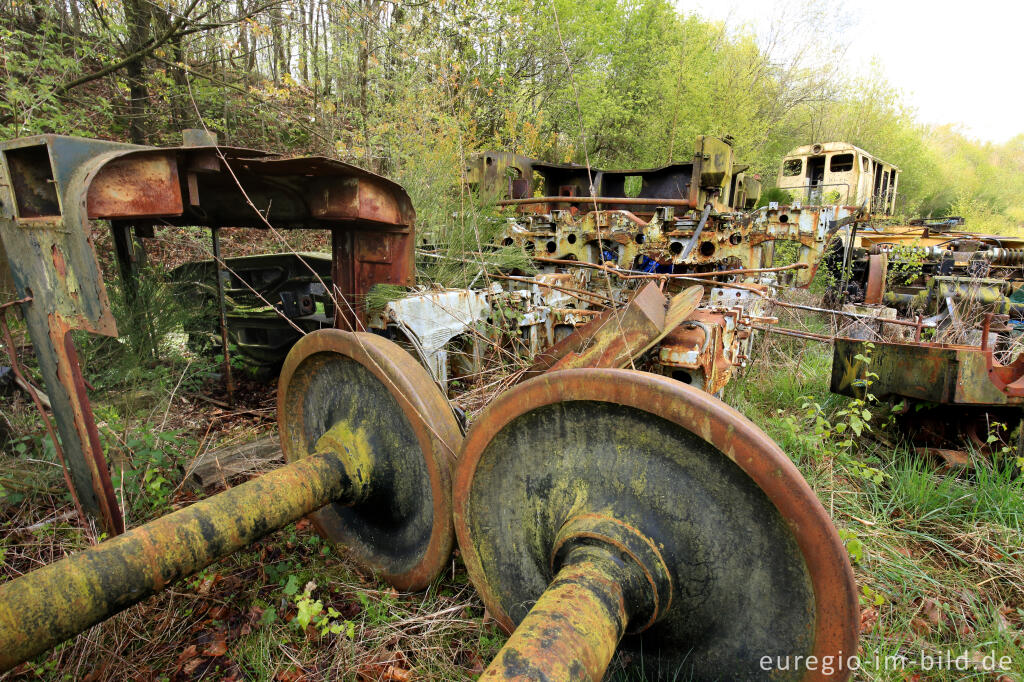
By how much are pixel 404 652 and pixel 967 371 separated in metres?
3.16

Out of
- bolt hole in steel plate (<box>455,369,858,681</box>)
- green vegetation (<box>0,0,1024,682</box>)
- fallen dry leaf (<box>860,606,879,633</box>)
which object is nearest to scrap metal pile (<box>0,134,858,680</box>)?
bolt hole in steel plate (<box>455,369,858,681</box>)

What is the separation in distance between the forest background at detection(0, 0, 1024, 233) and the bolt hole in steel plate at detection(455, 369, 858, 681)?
1211 mm

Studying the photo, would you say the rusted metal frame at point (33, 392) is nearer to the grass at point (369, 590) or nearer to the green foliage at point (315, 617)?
the grass at point (369, 590)

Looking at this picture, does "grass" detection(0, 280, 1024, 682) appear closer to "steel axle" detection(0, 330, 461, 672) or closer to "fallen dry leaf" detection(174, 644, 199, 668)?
"fallen dry leaf" detection(174, 644, 199, 668)

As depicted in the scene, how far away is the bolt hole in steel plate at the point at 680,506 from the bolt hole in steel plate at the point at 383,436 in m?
0.23

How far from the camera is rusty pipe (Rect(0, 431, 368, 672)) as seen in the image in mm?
1234

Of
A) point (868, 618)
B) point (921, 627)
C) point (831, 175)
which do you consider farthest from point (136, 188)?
point (831, 175)

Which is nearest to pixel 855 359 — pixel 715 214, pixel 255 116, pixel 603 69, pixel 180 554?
pixel 715 214

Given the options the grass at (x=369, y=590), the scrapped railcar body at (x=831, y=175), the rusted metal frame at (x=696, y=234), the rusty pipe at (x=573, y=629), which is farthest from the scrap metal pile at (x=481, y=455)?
the scrapped railcar body at (x=831, y=175)

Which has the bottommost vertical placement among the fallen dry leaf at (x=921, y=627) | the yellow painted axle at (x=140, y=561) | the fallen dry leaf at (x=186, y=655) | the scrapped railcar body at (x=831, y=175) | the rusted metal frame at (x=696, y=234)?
the fallen dry leaf at (x=921, y=627)

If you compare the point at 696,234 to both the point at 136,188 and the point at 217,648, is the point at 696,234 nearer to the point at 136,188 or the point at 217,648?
the point at 136,188

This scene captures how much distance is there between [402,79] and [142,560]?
910 centimetres

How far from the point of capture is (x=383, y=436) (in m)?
2.08

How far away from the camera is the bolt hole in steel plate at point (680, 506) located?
115 centimetres
